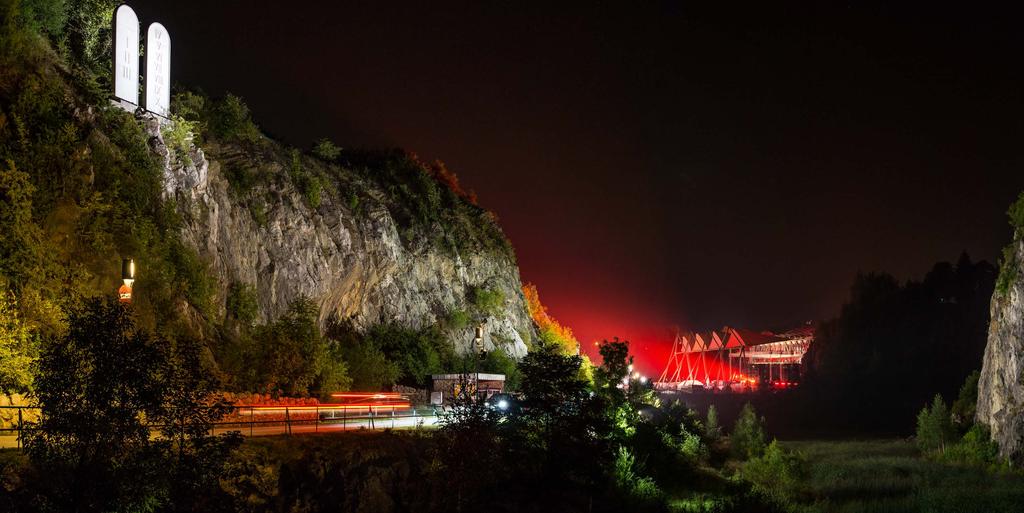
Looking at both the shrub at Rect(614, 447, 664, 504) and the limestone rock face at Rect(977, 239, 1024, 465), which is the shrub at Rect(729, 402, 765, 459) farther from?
the shrub at Rect(614, 447, 664, 504)

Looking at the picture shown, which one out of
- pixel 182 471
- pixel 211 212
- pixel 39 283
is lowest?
pixel 182 471

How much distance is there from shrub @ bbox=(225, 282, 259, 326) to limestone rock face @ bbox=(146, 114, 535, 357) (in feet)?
1.52

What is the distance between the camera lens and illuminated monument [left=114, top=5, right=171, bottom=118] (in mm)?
33719

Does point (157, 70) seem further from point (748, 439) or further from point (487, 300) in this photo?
point (748, 439)

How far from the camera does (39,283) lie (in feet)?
73.0

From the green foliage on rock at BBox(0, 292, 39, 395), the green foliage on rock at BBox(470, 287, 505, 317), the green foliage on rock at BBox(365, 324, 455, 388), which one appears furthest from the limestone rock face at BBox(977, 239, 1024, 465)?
the green foliage on rock at BBox(0, 292, 39, 395)

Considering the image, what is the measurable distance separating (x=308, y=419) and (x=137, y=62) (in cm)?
2056

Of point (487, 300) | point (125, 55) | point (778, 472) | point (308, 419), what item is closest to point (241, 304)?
point (125, 55)

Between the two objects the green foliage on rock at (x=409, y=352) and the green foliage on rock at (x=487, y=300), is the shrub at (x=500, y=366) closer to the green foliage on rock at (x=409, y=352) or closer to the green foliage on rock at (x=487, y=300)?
the green foliage on rock at (x=409, y=352)

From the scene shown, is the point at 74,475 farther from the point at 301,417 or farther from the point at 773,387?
the point at 773,387

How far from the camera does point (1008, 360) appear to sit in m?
49.9

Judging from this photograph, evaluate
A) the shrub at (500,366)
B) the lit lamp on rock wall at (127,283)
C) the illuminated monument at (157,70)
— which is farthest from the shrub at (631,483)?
the illuminated monument at (157,70)

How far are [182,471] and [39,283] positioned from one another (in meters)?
14.4

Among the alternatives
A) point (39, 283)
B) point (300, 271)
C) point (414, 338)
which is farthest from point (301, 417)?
point (414, 338)
